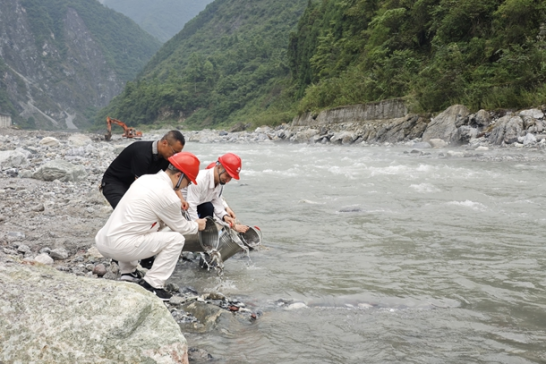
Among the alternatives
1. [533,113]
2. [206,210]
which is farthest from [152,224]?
[533,113]

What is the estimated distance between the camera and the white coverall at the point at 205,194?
5.30m

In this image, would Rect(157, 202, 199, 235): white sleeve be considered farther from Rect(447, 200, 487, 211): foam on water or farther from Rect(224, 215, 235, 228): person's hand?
Rect(447, 200, 487, 211): foam on water

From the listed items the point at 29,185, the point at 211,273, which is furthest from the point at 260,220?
the point at 29,185

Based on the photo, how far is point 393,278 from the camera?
4.70 m

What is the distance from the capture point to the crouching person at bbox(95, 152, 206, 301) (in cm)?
406

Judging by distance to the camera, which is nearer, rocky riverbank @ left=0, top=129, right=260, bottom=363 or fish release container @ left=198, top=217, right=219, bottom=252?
rocky riverbank @ left=0, top=129, right=260, bottom=363

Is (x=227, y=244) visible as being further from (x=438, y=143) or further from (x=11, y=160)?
(x=438, y=143)

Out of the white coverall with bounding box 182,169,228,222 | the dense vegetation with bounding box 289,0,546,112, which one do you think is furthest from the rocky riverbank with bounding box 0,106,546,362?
the dense vegetation with bounding box 289,0,546,112

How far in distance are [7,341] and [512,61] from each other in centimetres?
2219

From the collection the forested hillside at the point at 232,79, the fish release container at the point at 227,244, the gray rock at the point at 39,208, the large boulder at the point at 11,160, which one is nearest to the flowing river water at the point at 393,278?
the fish release container at the point at 227,244

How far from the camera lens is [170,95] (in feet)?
365

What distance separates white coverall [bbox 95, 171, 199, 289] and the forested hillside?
6270 centimetres

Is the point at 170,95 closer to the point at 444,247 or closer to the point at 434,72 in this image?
the point at 434,72

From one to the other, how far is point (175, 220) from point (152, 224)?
208 mm
